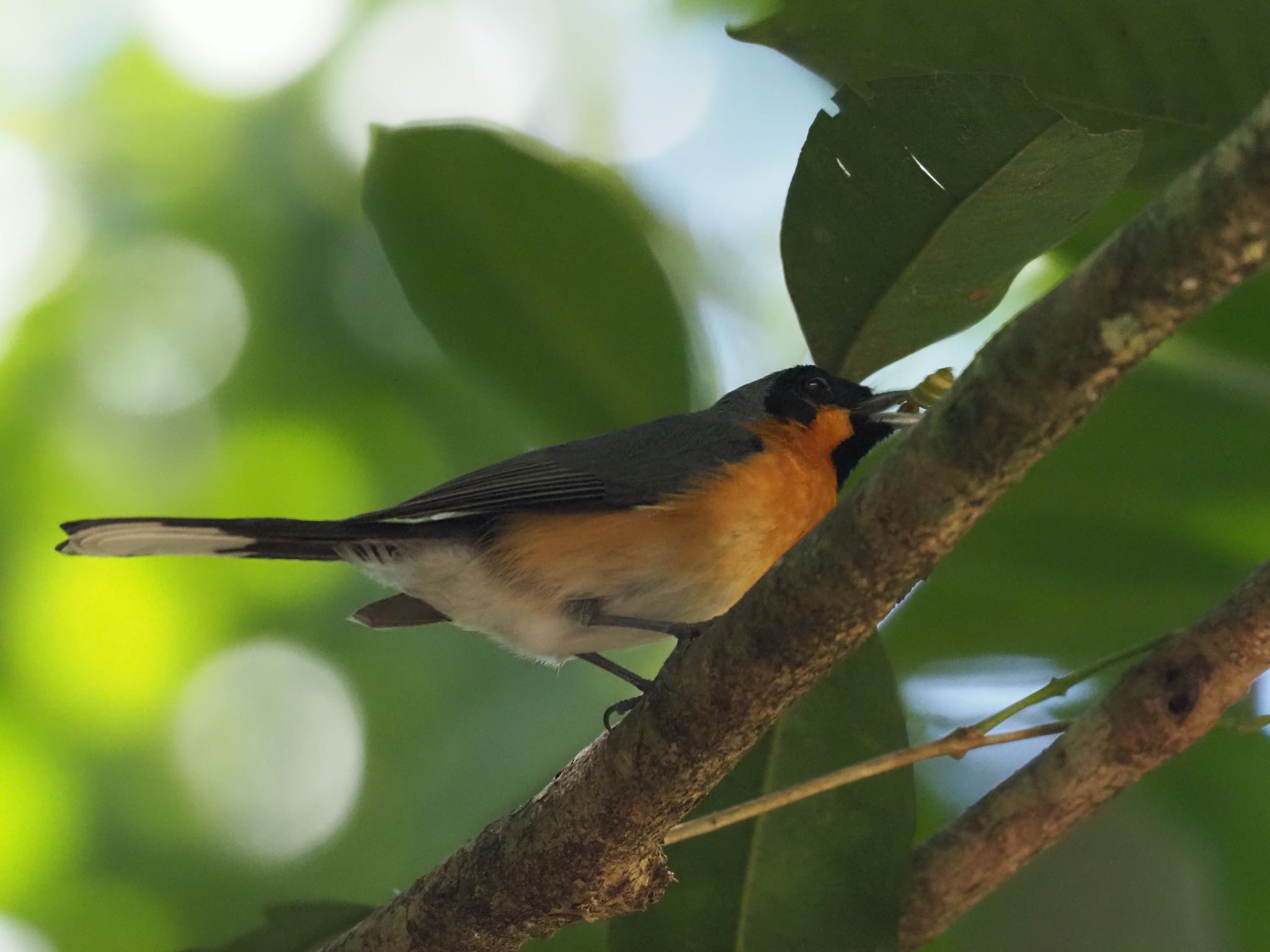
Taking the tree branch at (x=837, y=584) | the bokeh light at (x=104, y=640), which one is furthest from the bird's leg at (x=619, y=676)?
the bokeh light at (x=104, y=640)

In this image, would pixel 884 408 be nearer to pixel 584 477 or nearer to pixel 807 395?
pixel 807 395

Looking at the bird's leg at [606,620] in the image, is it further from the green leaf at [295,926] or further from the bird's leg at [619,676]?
the green leaf at [295,926]

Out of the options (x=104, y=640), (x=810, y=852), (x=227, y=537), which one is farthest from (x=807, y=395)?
(x=104, y=640)

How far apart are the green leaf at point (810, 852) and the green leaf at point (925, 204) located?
73 centimetres

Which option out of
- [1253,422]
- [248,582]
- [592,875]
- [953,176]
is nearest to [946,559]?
[1253,422]

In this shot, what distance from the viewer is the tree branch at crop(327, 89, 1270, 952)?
1275mm

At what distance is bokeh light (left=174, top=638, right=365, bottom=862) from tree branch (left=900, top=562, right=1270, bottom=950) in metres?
2.73

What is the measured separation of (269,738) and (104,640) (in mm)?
759

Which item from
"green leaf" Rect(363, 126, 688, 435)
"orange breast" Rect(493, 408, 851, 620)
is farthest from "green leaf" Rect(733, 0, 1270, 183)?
"orange breast" Rect(493, 408, 851, 620)

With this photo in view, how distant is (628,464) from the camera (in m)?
3.29

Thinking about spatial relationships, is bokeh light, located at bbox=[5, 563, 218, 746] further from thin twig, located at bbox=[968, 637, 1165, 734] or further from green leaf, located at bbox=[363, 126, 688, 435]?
thin twig, located at bbox=[968, 637, 1165, 734]

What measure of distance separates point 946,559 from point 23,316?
375cm

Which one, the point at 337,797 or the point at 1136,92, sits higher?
the point at 1136,92

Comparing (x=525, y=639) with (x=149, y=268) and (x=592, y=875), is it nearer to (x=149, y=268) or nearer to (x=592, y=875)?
(x=592, y=875)
